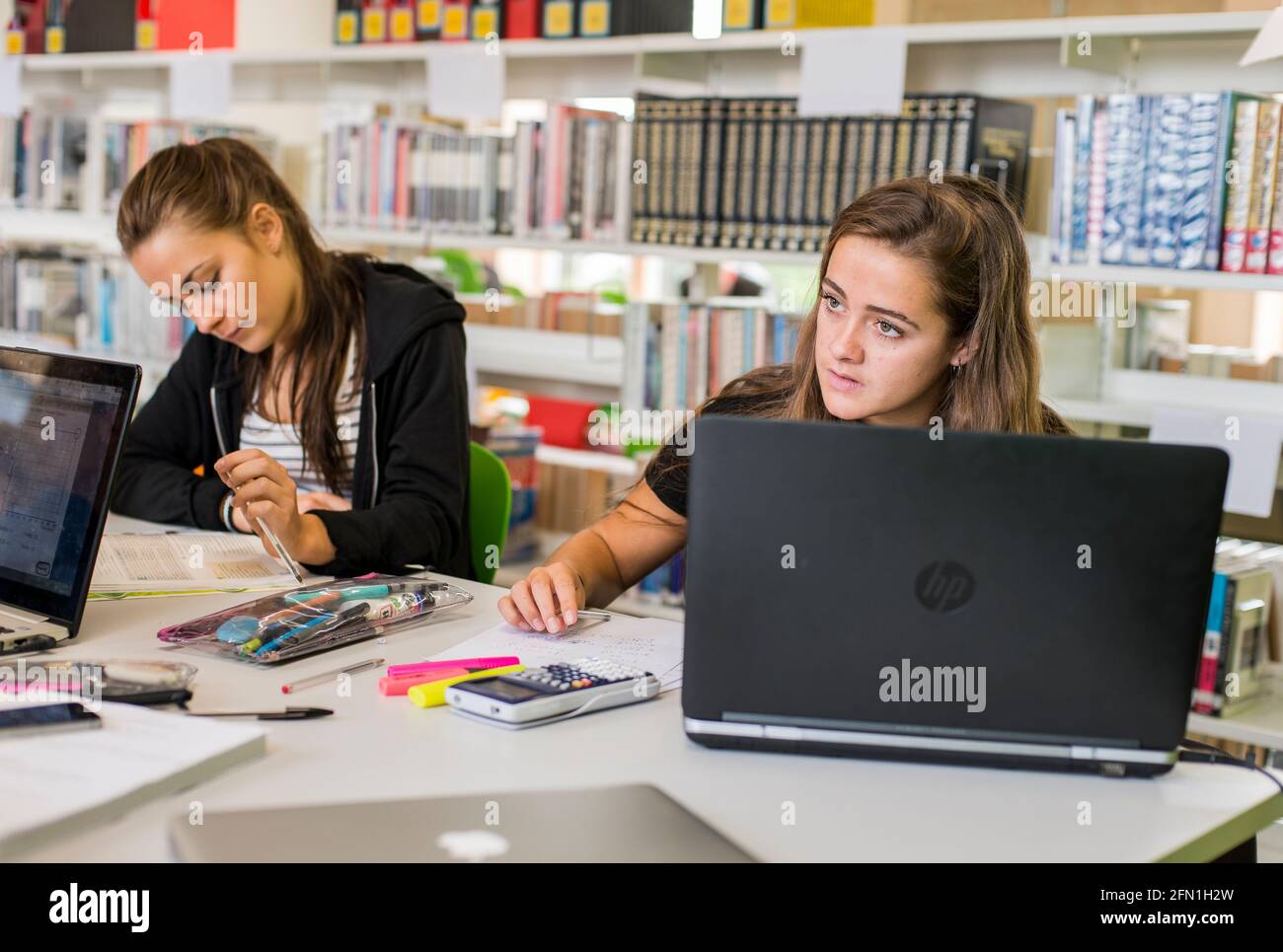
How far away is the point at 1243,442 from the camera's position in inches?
86.1

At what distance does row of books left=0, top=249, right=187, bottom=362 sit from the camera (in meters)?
3.87

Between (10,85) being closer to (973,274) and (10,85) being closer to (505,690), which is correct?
(973,274)

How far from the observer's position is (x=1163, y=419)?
7.39 feet

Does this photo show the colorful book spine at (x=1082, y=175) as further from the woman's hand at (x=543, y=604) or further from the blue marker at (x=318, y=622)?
the blue marker at (x=318, y=622)

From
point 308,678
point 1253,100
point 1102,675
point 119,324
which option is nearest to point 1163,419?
point 1253,100

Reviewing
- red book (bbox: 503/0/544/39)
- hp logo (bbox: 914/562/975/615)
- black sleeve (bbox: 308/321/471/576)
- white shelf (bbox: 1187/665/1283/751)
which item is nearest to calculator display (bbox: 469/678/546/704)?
hp logo (bbox: 914/562/975/615)

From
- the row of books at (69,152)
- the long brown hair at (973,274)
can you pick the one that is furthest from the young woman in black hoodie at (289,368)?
the row of books at (69,152)

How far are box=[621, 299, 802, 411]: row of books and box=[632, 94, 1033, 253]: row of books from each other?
142mm

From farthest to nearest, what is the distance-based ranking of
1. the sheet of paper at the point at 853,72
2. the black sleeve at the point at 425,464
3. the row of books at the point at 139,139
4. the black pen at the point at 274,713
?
1. the row of books at the point at 139,139
2. the sheet of paper at the point at 853,72
3. the black sleeve at the point at 425,464
4. the black pen at the point at 274,713

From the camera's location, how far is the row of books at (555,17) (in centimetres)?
273

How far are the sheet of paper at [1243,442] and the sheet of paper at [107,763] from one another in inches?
65.1

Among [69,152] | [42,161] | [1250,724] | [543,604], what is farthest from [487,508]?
[42,161]

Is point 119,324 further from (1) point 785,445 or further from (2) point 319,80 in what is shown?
(1) point 785,445

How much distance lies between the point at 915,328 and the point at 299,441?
Result: 3.18 feet
